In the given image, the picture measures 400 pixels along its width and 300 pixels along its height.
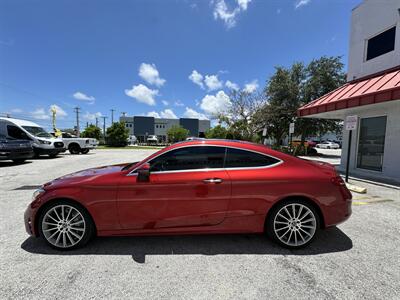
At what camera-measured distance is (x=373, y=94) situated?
666 cm

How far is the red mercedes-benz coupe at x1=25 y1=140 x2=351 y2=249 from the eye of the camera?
2.64 meters

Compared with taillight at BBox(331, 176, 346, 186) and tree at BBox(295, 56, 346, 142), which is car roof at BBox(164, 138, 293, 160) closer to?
taillight at BBox(331, 176, 346, 186)

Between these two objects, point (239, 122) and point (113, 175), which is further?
point (239, 122)

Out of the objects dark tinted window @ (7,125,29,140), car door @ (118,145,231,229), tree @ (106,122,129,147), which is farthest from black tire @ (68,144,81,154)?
tree @ (106,122,129,147)

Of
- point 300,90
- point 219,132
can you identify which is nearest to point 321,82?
point 300,90

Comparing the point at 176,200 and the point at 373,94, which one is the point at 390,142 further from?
the point at 176,200

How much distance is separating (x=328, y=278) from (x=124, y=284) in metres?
2.24

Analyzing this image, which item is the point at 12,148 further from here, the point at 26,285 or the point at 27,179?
the point at 26,285

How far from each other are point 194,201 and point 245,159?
94cm

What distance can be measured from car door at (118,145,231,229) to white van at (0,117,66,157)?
13.3 m

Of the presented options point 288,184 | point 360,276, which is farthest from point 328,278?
point 288,184

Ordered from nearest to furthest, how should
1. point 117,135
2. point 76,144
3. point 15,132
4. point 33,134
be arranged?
1. point 15,132
2. point 33,134
3. point 76,144
4. point 117,135

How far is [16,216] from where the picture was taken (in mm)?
3807

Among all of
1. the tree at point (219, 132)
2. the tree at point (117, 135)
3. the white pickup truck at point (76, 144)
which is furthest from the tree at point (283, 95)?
the tree at point (117, 135)
